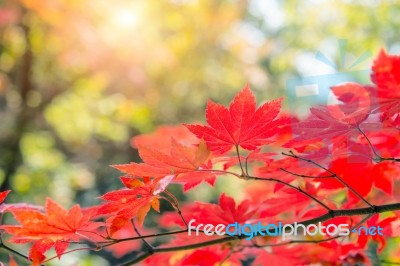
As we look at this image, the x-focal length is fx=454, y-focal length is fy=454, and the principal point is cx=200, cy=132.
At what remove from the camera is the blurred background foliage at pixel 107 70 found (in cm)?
245

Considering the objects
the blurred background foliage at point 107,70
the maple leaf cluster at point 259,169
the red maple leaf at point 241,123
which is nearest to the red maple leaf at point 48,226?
the maple leaf cluster at point 259,169

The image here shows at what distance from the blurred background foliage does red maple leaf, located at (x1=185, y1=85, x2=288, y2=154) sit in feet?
5.68

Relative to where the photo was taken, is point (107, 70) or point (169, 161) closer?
point (169, 161)

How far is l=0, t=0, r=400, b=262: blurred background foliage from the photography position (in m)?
2.45

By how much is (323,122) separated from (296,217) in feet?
0.74

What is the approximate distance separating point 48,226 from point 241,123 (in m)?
0.24

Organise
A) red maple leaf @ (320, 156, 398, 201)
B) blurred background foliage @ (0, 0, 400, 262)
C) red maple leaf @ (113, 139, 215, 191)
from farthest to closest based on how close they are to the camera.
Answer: blurred background foliage @ (0, 0, 400, 262) < red maple leaf @ (320, 156, 398, 201) < red maple leaf @ (113, 139, 215, 191)

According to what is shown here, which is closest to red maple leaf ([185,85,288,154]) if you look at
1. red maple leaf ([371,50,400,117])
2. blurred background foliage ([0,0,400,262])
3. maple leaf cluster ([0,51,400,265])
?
maple leaf cluster ([0,51,400,265])

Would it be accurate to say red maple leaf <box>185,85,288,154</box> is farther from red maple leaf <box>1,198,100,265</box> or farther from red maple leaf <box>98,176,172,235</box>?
red maple leaf <box>1,198,100,265</box>

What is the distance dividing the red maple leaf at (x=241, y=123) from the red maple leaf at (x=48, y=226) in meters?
0.17

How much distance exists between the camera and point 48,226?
0.49 metres

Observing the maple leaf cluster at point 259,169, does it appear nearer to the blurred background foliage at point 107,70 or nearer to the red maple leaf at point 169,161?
the red maple leaf at point 169,161

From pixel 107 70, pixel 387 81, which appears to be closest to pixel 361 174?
pixel 387 81

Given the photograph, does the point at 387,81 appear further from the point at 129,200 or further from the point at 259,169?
the point at 129,200
